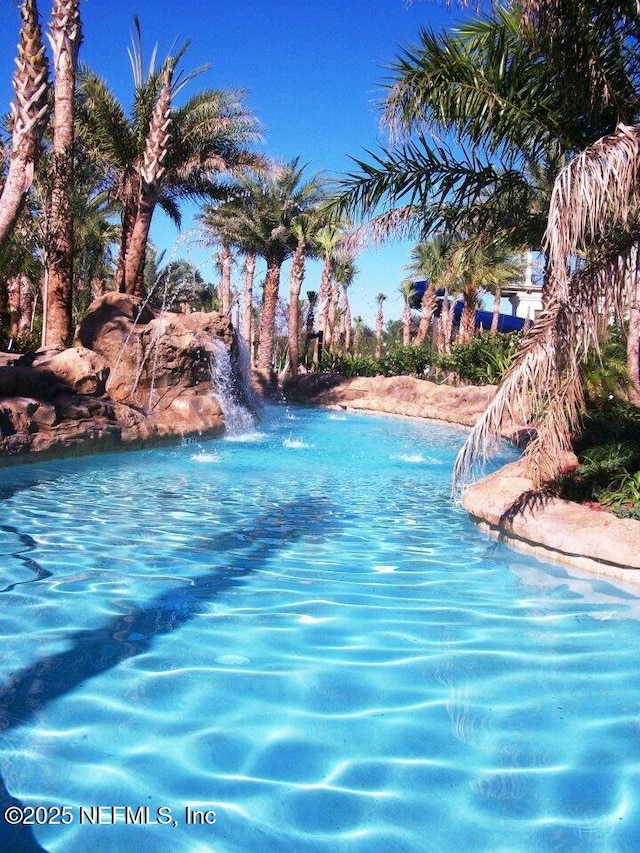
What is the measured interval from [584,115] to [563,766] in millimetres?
6481

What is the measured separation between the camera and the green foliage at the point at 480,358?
22.2 metres

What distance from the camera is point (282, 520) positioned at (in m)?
6.93

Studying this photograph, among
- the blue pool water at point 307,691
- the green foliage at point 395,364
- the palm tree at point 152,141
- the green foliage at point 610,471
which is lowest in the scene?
the blue pool water at point 307,691

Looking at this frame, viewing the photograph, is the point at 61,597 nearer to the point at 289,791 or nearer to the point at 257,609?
the point at 257,609

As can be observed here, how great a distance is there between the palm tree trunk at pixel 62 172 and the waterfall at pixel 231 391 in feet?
10.4

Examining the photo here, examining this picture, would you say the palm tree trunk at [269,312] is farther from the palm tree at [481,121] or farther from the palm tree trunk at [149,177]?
the palm tree at [481,121]

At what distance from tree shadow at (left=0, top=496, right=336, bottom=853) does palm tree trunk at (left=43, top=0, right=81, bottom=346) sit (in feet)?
33.2

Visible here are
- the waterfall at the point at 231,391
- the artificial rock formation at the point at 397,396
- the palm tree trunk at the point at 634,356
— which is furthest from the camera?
the artificial rock formation at the point at 397,396

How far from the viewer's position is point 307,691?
337 cm

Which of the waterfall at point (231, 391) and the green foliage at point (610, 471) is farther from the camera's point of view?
the waterfall at point (231, 391)

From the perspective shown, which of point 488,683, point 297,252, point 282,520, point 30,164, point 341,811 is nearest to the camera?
point 341,811

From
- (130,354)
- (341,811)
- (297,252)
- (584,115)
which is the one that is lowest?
(341,811)

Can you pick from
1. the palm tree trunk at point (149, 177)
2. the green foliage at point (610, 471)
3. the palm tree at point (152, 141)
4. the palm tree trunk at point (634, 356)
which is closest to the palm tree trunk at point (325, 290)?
the palm tree at point (152, 141)

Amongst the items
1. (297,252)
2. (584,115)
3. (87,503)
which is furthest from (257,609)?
(297,252)
